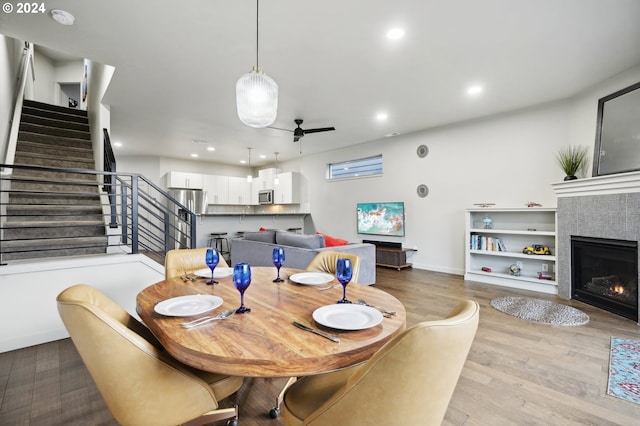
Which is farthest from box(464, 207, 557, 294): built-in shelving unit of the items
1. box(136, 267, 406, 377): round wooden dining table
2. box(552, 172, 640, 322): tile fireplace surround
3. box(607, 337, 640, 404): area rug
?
box(136, 267, 406, 377): round wooden dining table

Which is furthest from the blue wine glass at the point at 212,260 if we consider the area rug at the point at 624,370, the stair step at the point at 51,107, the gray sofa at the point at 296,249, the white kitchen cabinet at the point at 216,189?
the white kitchen cabinet at the point at 216,189

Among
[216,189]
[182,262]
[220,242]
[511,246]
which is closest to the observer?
[182,262]

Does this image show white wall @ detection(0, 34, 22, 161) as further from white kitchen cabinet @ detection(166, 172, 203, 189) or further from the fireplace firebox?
the fireplace firebox

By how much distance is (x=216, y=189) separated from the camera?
8.17 meters

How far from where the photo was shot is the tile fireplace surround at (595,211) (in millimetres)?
2934

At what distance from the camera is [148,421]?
1.02 m

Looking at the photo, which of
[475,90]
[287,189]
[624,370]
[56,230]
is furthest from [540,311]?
[287,189]

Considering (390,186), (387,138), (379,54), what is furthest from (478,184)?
(379,54)

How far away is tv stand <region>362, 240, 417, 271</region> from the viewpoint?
5.43 m

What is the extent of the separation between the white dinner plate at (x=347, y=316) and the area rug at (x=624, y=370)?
6.26 ft

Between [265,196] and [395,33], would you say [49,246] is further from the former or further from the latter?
[265,196]

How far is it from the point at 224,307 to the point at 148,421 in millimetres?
456

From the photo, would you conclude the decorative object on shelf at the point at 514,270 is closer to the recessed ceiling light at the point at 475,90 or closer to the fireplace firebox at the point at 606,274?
the fireplace firebox at the point at 606,274

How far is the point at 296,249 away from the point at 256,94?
251 cm
